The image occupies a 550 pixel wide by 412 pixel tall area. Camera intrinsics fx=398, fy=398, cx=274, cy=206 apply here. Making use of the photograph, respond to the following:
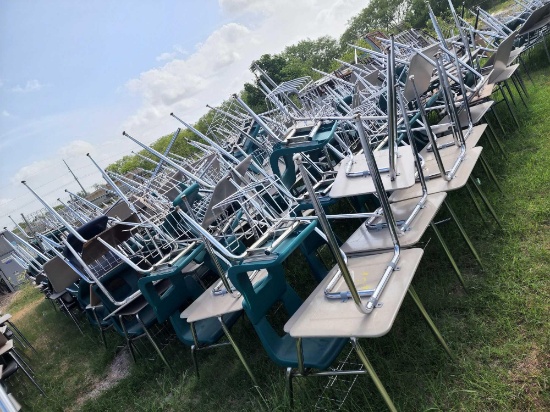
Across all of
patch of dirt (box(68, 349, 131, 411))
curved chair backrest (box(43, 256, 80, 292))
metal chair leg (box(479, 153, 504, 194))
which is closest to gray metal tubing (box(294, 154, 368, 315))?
metal chair leg (box(479, 153, 504, 194))

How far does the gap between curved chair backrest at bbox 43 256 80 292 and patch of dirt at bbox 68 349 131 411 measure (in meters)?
0.94

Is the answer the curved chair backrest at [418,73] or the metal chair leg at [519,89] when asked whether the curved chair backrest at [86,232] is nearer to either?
the curved chair backrest at [418,73]

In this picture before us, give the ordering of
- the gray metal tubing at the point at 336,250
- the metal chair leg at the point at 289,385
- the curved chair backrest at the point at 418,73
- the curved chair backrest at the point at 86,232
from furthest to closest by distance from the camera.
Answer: the curved chair backrest at the point at 86,232
the curved chair backrest at the point at 418,73
the metal chair leg at the point at 289,385
the gray metal tubing at the point at 336,250

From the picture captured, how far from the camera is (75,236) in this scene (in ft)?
11.5

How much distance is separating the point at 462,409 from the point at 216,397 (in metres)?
1.61

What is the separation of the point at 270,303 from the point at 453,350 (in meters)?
1.02

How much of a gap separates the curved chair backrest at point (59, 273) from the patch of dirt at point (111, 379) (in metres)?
0.94

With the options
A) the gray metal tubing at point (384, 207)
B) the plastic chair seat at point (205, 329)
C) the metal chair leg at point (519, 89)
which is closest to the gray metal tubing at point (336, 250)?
the gray metal tubing at point (384, 207)

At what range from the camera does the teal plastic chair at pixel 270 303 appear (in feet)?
6.51

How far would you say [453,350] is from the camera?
214 centimetres

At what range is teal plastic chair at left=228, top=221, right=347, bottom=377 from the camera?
1.98 metres

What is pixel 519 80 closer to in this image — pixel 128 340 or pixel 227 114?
pixel 227 114

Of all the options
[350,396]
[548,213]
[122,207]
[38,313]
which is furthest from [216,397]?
[38,313]

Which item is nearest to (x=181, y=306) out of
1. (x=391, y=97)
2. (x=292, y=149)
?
(x=292, y=149)
